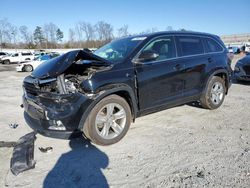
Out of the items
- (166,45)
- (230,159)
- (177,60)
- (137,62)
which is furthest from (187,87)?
(230,159)

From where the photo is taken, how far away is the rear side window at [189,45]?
5.17 m

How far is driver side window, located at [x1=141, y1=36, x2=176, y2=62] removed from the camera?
4.68 meters

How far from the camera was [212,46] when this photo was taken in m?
5.90

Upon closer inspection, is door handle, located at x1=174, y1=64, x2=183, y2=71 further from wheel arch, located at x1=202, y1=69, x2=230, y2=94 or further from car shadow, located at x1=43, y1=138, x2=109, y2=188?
car shadow, located at x1=43, y1=138, x2=109, y2=188

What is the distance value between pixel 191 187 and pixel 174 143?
126cm

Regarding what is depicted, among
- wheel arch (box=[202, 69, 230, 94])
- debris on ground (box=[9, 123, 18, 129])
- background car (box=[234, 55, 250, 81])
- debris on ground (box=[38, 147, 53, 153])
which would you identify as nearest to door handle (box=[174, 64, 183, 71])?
wheel arch (box=[202, 69, 230, 94])

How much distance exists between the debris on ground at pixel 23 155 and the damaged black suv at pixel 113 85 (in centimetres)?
37

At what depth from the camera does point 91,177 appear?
10.4ft

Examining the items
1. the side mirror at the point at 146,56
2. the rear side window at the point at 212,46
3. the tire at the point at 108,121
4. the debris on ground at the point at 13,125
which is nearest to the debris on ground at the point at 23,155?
the debris on ground at the point at 13,125

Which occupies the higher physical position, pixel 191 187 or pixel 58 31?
pixel 58 31

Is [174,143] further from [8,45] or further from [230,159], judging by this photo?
[8,45]

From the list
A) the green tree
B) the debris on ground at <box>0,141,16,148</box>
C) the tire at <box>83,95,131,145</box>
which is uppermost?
the green tree

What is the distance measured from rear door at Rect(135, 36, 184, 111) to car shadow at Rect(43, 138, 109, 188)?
1253 mm

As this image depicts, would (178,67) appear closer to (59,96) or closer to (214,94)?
(214,94)
